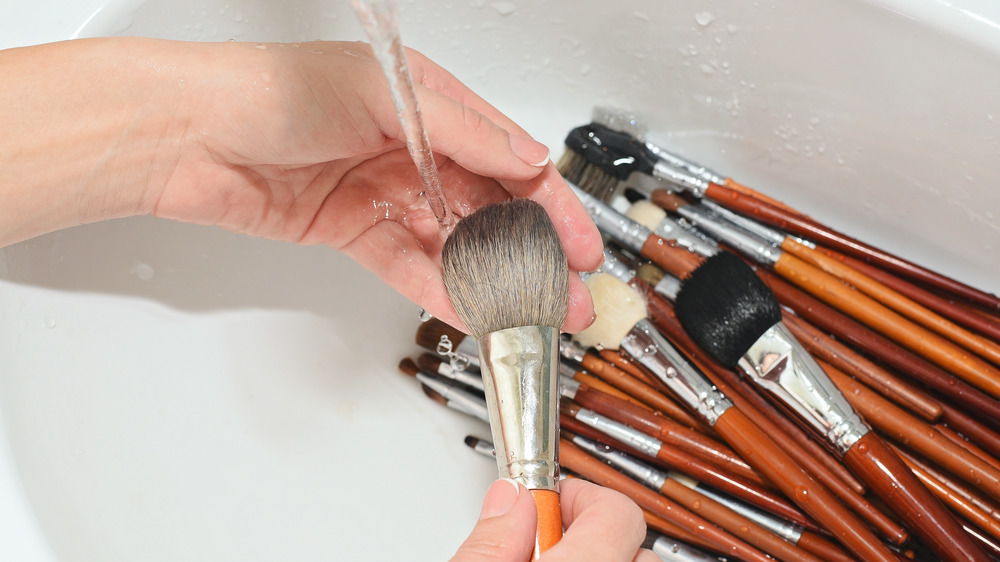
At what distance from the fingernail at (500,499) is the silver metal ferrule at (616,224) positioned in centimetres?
37

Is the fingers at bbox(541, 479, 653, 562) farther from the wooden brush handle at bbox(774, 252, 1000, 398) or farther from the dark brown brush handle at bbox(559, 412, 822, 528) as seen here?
the wooden brush handle at bbox(774, 252, 1000, 398)

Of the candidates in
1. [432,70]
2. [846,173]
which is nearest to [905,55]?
[846,173]

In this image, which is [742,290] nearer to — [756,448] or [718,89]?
[756,448]

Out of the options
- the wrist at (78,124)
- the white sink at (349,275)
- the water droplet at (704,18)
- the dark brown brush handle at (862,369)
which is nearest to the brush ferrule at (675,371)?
the dark brown brush handle at (862,369)

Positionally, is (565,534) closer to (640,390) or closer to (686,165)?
(640,390)

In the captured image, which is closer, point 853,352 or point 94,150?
point 94,150

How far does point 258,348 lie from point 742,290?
0.47 m

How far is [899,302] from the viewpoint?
2.50 ft

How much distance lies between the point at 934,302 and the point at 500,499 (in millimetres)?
502

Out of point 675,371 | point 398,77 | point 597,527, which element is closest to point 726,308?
point 675,371

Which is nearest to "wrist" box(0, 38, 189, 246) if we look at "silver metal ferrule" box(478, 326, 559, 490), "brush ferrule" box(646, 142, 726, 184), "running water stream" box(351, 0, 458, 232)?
"running water stream" box(351, 0, 458, 232)

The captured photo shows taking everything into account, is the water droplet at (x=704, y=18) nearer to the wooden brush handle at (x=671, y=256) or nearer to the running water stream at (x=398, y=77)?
the wooden brush handle at (x=671, y=256)

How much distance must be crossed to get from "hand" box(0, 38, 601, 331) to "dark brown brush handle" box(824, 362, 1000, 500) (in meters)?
0.27

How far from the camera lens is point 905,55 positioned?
0.71 meters
